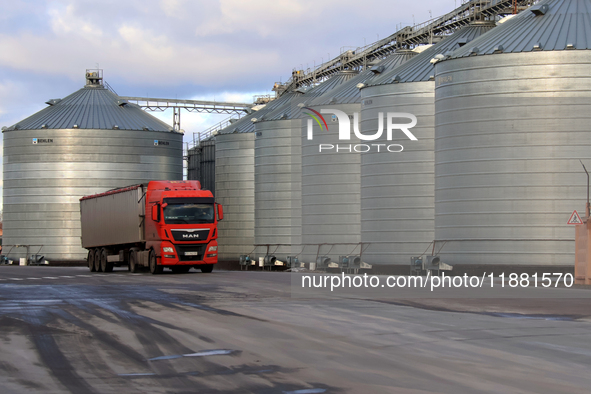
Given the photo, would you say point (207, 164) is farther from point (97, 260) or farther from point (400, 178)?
point (400, 178)

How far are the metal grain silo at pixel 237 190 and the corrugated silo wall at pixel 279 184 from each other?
29.8ft

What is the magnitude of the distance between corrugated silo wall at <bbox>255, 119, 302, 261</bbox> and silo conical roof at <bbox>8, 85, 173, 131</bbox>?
17.4m

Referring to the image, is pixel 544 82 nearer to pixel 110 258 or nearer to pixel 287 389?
pixel 110 258

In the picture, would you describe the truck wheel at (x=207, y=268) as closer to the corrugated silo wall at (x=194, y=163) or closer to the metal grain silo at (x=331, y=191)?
the metal grain silo at (x=331, y=191)

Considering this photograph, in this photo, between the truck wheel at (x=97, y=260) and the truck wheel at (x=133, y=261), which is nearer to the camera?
the truck wheel at (x=133, y=261)

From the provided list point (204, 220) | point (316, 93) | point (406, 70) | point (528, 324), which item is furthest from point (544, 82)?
point (316, 93)

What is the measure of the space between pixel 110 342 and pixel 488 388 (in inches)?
252

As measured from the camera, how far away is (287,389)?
9383 millimetres

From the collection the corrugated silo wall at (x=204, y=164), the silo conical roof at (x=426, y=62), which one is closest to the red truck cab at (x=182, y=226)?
the silo conical roof at (x=426, y=62)

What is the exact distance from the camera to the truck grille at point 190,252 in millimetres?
38156

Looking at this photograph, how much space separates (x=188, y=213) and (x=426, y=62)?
18.4 metres

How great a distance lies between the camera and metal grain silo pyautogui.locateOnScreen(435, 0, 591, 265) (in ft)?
121

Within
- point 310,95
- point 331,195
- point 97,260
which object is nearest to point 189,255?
point 97,260

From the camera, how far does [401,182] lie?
45562 millimetres
